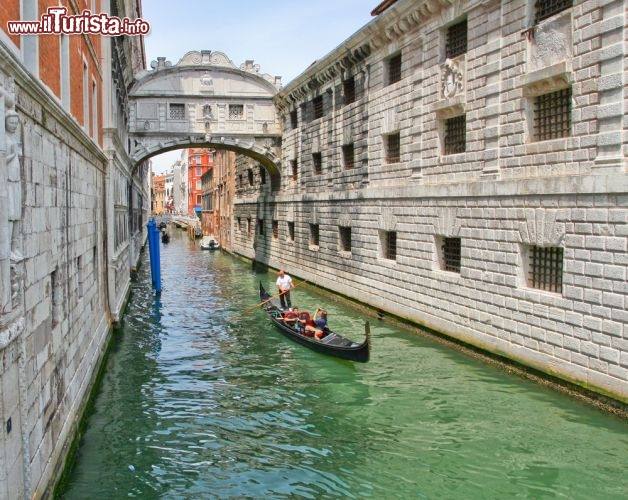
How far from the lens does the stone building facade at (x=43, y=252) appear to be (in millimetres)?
4582

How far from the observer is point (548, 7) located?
32.5 feet

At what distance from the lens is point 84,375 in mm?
8773

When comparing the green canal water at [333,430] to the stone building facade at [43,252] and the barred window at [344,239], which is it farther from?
the barred window at [344,239]

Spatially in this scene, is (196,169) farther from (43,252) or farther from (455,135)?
(43,252)

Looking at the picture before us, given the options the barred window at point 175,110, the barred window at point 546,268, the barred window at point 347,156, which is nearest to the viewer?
the barred window at point 546,268

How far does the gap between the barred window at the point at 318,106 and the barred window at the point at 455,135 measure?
8497 mm

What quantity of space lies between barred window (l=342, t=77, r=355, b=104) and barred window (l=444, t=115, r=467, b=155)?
563 centimetres

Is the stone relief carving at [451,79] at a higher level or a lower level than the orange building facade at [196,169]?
lower

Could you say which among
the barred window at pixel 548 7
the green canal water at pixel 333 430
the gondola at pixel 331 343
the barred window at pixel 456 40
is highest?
the barred window at pixel 456 40

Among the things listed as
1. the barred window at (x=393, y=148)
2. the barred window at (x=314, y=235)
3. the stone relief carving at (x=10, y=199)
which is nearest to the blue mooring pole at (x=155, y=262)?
the barred window at (x=314, y=235)

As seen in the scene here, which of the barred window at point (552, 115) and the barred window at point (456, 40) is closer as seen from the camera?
the barred window at point (552, 115)

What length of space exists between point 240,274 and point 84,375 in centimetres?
1826

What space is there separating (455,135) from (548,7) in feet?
10.6

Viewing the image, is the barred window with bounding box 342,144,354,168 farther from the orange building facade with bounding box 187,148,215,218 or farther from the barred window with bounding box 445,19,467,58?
the orange building facade with bounding box 187,148,215,218
